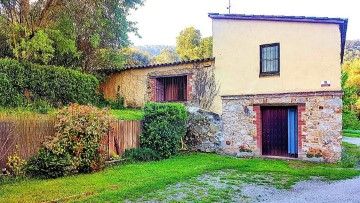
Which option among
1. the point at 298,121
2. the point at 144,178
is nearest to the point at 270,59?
the point at 298,121

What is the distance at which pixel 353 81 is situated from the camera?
1587 inches

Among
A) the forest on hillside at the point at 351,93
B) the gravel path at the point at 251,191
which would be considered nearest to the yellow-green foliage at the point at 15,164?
the gravel path at the point at 251,191

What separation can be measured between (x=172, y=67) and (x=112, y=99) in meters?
4.60

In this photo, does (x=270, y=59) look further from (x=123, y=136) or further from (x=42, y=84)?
(x=42, y=84)

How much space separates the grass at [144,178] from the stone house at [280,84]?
1219 millimetres

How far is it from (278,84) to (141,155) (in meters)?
6.47

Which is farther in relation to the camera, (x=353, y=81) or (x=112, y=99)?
(x=353, y=81)

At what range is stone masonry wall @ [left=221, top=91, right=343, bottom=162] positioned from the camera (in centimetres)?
1183

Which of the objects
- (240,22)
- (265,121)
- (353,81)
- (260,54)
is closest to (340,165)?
(265,121)

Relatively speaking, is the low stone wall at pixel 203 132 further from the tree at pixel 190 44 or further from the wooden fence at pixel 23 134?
the tree at pixel 190 44

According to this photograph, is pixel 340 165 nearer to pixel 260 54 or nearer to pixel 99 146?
pixel 260 54

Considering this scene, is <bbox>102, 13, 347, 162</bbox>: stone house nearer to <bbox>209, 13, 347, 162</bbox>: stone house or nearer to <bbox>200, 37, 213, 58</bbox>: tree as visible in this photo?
<bbox>209, 13, 347, 162</bbox>: stone house

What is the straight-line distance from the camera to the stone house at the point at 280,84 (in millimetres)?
12000

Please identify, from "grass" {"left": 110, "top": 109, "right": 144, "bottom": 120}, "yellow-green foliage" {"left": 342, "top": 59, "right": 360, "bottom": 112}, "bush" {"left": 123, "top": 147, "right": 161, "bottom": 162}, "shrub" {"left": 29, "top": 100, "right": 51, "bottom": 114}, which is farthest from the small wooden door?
"yellow-green foliage" {"left": 342, "top": 59, "right": 360, "bottom": 112}
